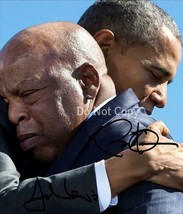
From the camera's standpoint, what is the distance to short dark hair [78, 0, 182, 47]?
3850mm

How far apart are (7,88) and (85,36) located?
0.41 meters

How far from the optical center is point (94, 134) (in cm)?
256

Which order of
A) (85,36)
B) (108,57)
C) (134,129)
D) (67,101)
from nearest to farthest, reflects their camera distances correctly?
(134,129) → (67,101) → (85,36) → (108,57)

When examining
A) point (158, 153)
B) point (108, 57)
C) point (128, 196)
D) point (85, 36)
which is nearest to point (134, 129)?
point (158, 153)

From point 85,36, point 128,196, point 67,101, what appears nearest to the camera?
point 128,196

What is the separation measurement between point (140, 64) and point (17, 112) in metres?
1.28

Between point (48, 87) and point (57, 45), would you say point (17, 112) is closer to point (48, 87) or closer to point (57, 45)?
point (48, 87)

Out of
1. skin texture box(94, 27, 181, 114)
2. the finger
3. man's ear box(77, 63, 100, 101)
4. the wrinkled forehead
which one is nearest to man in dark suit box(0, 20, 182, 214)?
man's ear box(77, 63, 100, 101)

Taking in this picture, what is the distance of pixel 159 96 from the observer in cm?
392

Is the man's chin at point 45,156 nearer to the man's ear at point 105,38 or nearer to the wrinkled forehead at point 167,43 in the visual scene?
the man's ear at point 105,38

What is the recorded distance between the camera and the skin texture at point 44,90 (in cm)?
266

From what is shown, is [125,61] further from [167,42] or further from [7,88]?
[7,88]
